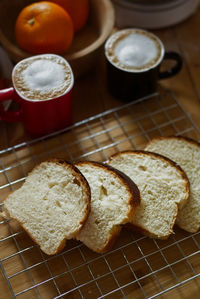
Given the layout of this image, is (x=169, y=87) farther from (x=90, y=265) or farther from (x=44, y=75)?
(x=90, y=265)

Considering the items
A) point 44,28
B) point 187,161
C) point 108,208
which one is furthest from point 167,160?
point 44,28

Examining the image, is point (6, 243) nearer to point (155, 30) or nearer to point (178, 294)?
point (178, 294)

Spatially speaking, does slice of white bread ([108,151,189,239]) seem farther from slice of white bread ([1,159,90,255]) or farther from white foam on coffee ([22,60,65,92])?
white foam on coffee ([22,60,65,92])

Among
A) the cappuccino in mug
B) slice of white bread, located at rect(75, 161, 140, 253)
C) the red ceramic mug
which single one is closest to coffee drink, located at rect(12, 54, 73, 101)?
the red ceramic mug

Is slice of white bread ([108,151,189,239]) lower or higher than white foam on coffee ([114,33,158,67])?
lower

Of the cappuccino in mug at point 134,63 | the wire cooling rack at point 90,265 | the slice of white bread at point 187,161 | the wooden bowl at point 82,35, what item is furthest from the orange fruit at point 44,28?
the slice of white bread at point 187,161

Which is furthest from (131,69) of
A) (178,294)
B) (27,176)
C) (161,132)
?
(178,294)
